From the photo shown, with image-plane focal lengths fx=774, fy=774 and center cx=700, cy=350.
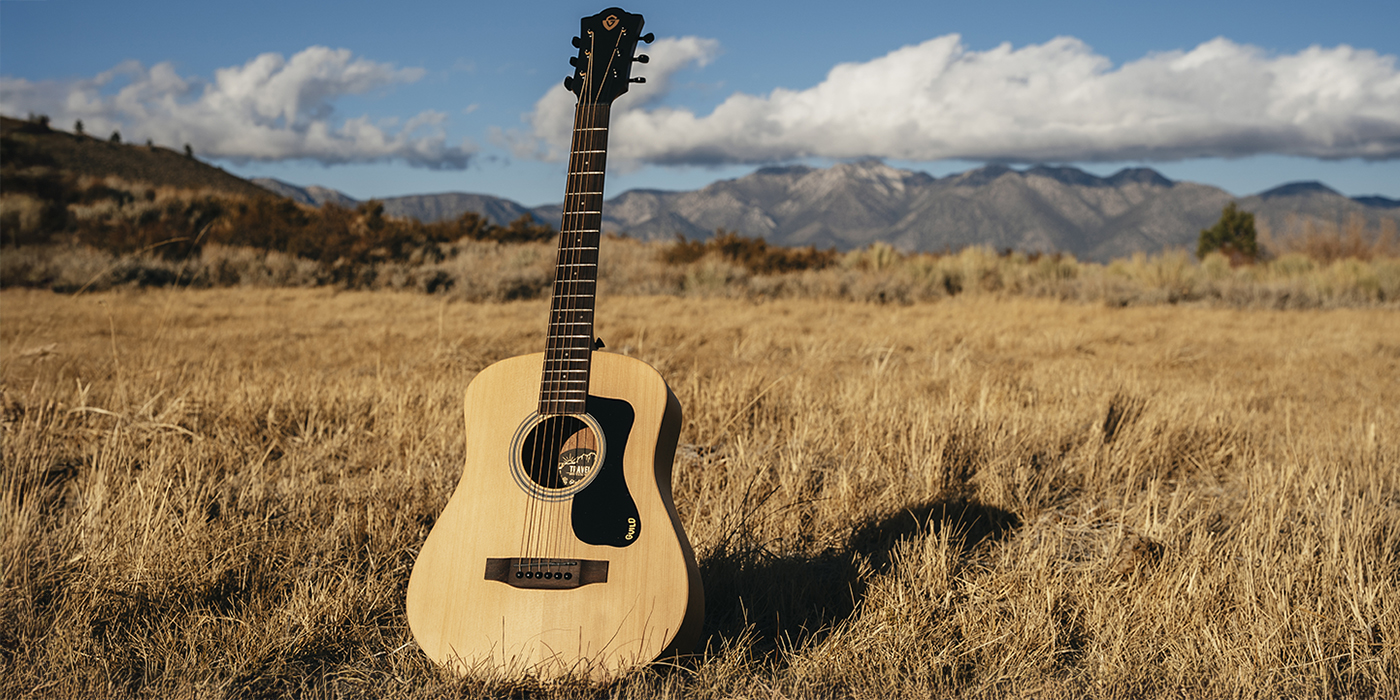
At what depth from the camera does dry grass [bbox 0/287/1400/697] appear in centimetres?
211

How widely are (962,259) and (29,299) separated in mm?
15552

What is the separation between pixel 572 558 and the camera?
195cm

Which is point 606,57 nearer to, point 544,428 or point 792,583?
point 544,428

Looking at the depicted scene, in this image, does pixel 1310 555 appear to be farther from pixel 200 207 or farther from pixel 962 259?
pixel 200 207

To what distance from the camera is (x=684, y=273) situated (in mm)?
15188

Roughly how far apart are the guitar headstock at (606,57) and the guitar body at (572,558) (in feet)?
2.68

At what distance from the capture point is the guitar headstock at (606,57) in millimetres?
2301

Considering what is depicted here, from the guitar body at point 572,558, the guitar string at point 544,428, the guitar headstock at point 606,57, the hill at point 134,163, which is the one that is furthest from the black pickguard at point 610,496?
the hill at point 134,163

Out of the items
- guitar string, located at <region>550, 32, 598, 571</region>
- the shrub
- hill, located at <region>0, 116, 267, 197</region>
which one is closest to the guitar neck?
guitar string, located at <region>550, 32, 598, 571</region>

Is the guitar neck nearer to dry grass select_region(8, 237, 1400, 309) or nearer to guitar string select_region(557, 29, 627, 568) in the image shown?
guitar string select_region(557, 29, 627, 568)

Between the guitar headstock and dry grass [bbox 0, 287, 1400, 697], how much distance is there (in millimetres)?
1570

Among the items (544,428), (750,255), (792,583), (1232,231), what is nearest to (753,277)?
(750,255)

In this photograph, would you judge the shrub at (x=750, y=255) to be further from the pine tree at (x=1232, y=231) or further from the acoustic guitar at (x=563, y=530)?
the pine tree at (x=1232, y=231)

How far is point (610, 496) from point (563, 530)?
0.48 ft
